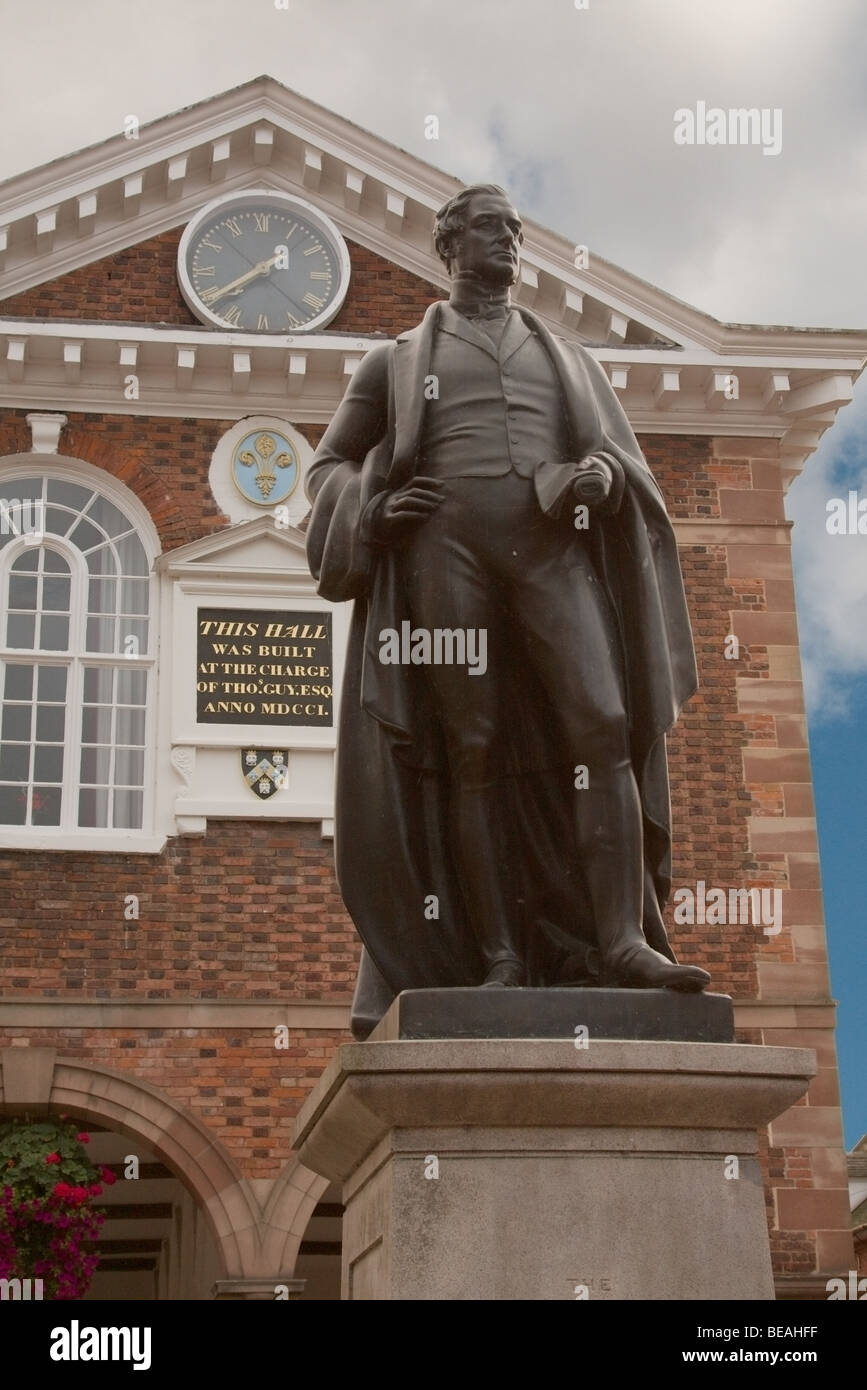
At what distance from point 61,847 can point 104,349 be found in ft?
13.0

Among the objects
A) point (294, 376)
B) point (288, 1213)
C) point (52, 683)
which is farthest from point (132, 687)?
point (288, 1213)

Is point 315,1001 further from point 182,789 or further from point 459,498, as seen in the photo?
point 459,498

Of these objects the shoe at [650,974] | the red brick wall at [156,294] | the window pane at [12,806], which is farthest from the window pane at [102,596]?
the shoe at [650,974]

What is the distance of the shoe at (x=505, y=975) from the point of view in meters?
3.82

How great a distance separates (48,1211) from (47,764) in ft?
10.6

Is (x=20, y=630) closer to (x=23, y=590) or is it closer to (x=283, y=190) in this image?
(x=23, y=590)

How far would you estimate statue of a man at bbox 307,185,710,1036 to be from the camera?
3.97m

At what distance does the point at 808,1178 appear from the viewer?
13.0 metres

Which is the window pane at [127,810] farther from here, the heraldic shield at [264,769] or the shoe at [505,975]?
the shoe at [505,975]

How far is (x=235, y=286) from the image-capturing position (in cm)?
1474

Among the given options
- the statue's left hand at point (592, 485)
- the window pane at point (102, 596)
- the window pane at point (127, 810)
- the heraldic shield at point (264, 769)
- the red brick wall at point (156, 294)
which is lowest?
the statue's left hand at point (592, 485)

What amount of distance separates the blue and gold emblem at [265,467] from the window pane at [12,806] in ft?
9.45

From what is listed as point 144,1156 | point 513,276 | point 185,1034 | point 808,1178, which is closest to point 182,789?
point 185,1034

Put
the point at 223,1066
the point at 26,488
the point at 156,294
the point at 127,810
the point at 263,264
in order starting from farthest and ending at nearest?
the point at 263,264
the point at 156,294
the point at 26,488
the point at 127,810
the point at 223,1066
